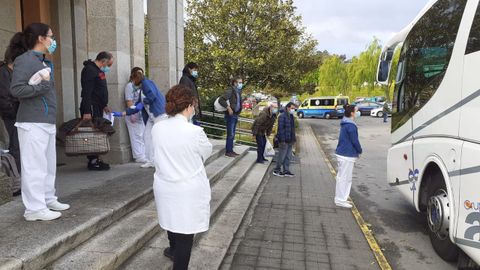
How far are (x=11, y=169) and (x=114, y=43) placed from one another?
2.96 m

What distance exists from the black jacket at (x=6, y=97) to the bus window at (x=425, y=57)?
5074mm

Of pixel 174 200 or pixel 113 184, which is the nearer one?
pixel 174 200

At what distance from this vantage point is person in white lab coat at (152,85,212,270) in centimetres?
295

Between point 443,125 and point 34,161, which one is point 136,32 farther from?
point 443,125

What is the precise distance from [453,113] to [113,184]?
4.26 meters

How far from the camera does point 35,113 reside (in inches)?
142

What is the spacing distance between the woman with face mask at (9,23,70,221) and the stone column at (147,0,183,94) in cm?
515

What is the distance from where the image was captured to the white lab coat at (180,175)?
294cm

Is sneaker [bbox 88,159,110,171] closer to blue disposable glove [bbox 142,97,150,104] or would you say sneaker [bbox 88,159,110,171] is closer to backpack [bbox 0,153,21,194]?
blue disposable glove [bbox 142,97,150,104]

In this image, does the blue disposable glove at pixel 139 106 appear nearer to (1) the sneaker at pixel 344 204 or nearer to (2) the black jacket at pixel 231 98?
(2) the black jacket at pixel 231 98

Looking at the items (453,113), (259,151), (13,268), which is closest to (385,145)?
(259,151)

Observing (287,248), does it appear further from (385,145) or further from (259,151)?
(385,145)

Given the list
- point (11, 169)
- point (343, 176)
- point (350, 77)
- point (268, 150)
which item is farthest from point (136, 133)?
point (350, 77)

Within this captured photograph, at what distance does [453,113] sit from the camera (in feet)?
13.7
